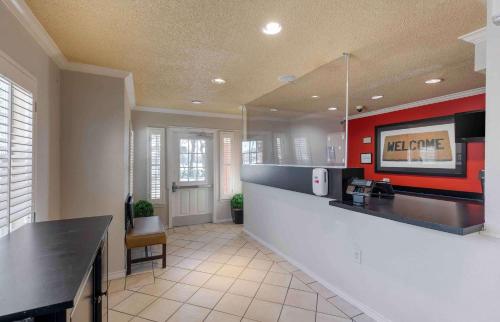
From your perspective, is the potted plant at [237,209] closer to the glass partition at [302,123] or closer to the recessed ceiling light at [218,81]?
the glass partition at [302,123]

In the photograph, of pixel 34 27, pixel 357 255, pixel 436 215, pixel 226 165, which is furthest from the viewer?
pixel 226 165

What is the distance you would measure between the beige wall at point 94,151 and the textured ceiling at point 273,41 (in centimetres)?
32

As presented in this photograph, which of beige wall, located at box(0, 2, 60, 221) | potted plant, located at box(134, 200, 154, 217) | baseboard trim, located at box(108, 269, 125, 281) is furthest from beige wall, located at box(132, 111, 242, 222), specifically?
beige wall, located at box(0, 2, 60, 221)

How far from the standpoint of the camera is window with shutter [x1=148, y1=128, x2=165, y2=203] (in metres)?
4.71

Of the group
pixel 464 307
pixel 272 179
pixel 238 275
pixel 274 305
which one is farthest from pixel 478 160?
pixel 238 275

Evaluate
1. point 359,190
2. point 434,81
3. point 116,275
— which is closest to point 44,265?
point 359,190

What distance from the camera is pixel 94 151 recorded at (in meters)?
2.71

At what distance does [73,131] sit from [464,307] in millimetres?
3673

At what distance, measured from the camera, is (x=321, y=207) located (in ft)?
9.09

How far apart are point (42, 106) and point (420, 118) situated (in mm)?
4844

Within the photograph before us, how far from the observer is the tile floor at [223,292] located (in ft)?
7.09

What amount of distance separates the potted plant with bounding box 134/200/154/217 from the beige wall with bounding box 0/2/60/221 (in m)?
1.78

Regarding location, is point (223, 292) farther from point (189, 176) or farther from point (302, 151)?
point (189, 176)

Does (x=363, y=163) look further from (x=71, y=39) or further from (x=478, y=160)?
(x=71, y=39)
